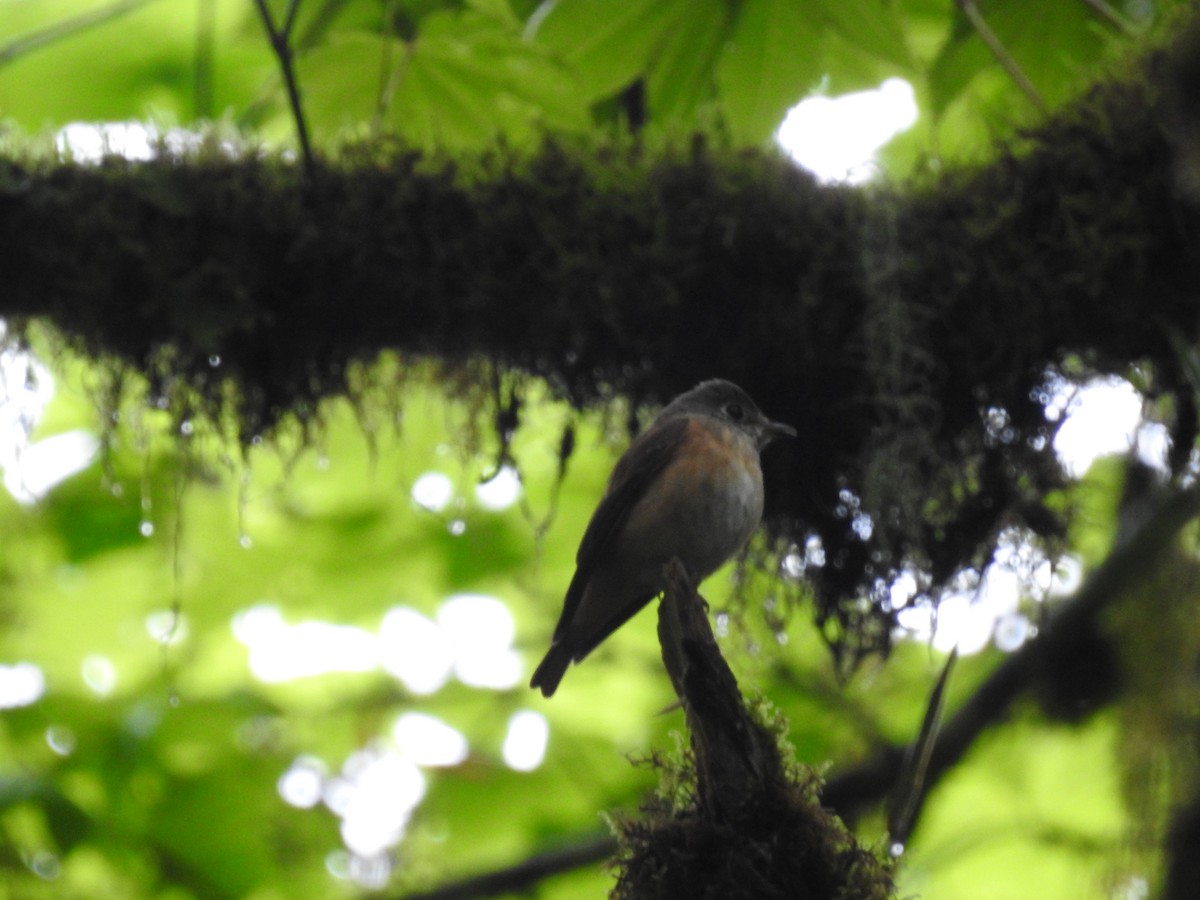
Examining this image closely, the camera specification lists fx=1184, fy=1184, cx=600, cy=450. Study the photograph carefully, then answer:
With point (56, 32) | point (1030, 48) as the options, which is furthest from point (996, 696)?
point (56, 32)

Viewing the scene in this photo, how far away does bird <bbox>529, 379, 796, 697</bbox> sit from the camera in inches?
133

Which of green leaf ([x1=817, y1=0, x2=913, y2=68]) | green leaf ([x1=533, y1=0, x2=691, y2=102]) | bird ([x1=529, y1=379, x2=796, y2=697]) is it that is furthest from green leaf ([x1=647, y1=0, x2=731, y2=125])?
bird ([x1=529, y1=379, x2=796, y2=697])

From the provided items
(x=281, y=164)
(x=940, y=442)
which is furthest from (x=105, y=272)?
(x=940, y=442)

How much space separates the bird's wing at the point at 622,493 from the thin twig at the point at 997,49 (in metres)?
1.31

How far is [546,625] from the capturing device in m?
4.98

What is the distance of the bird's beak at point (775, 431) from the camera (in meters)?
3.32

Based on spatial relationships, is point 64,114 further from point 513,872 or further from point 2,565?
point 513,872

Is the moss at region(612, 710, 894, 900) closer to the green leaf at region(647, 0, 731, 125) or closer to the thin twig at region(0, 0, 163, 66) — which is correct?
the green leaf at region(647, 0, 731, 125)

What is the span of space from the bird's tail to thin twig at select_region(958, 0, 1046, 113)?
2.11 m

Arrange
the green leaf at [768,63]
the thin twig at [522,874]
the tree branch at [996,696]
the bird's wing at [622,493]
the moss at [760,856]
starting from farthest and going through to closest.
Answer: the thin twig at [522,874], the tree branch at [996,696], the bird's wing at [622,493], the green leaf at [768,63], the moss at [760,856]

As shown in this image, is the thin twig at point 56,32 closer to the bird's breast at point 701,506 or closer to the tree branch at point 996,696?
the bird's breast at point 701,506

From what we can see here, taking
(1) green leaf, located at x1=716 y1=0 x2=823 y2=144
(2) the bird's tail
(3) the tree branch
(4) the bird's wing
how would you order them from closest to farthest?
(1) green leaf, located at x1=716 y1=0 x2=823 y2=144
(4) the bird's wing
(2) the bird's tail
(3) the tree branch

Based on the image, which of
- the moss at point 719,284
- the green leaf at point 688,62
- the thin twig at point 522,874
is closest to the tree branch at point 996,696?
the moss at point 719,284

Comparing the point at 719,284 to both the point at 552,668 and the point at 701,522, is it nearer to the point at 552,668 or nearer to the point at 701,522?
the point at 701,522
